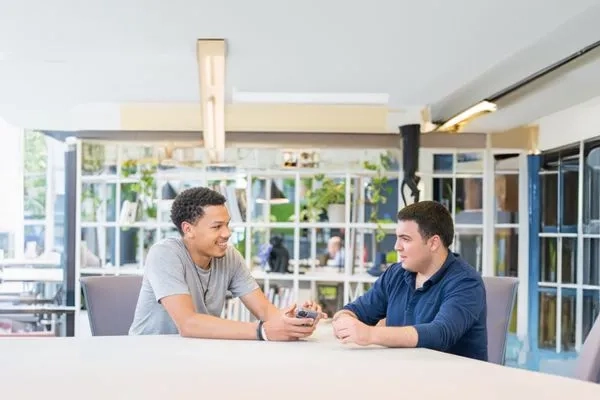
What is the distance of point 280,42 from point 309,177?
301 cm

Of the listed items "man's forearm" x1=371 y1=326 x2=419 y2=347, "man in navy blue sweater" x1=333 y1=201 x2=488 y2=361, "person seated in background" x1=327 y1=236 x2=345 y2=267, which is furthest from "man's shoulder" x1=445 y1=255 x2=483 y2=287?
"person seated in background" x1=327 y1=236 x2=345 y2=267

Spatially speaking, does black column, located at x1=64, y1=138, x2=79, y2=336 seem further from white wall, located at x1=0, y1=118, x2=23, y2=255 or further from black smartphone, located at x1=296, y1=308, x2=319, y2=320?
black smartphone, located at x1=296, y1=308, x2=319, y2=320

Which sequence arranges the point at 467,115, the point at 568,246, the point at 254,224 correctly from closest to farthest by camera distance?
the point at 467,115, the point at 568,246, the point at 254,224

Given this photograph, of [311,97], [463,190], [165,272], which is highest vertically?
[311,97]

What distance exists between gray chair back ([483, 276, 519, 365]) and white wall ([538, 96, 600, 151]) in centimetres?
320

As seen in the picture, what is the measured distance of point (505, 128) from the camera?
23.3 ft

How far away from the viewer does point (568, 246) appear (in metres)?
6.75

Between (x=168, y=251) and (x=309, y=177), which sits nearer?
(x=168, y=251)

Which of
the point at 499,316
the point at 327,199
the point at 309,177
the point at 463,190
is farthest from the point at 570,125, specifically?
the point at 499,316

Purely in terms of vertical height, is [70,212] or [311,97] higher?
[311,97]

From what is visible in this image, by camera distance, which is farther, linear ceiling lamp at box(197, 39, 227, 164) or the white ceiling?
linear ceiling lamp at box(197, 39, 227, 164)

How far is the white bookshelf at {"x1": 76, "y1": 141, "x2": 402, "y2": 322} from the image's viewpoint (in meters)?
6.80

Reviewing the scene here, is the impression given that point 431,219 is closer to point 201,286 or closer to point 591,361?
point 591,361

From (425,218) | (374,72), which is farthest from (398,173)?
(425,218)
